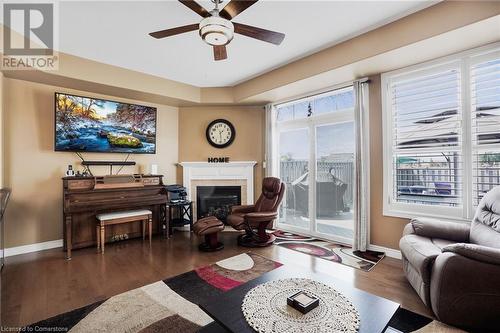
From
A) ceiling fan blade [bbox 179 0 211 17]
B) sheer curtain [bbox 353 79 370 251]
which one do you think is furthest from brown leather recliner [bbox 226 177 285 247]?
ceiling fan blade [bbox 179 0 211 17]

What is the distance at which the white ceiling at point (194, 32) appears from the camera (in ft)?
8.18

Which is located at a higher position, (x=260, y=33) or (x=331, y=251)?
(x=260, y=33)

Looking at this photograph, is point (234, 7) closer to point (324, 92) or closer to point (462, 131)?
point (324, 92)

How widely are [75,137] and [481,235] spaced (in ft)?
18.0

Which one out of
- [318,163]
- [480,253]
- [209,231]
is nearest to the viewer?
[480,253]

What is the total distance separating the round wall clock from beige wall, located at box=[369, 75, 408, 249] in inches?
107

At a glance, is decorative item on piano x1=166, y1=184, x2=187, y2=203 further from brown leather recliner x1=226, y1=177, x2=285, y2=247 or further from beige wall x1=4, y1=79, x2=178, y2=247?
beige wall x1=4, y1=79, x2=178, y2=247

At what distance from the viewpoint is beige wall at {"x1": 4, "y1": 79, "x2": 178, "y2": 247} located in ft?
11.5

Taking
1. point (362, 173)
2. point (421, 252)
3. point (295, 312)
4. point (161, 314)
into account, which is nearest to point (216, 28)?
point (295, 312)

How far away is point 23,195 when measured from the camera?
3588 mm

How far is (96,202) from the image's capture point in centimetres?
359

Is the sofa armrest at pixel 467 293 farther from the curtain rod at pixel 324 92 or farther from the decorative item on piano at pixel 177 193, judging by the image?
the decorative item on piano at pixel 177 193

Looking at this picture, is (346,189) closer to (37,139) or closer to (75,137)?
(75,137)

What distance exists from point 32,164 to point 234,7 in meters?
3.86
